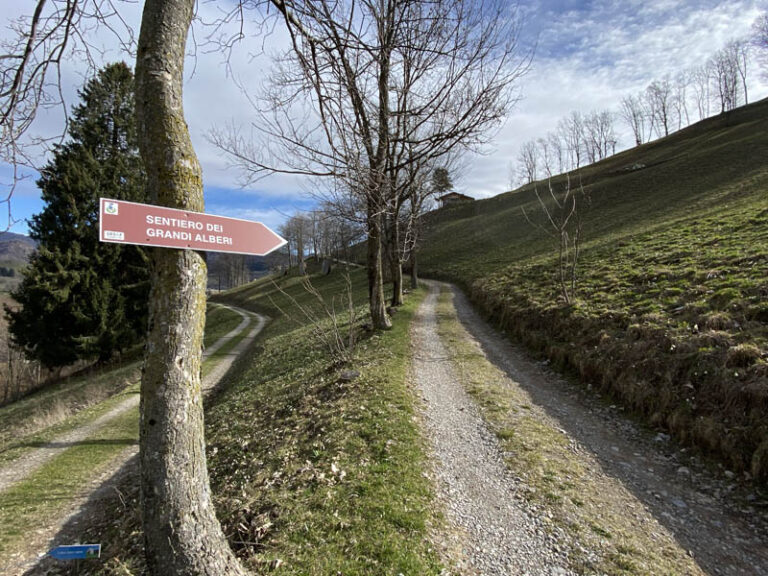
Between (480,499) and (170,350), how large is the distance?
3.96 metres

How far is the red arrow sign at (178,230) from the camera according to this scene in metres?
2.17

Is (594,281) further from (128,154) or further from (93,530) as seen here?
(128,154)

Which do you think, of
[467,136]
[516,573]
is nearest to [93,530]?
[516,573]

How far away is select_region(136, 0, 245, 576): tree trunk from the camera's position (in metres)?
2.41

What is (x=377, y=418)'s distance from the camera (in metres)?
6.44

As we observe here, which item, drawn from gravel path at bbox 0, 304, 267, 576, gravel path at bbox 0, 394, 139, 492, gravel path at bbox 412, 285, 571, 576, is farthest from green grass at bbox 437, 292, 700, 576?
gravel path at bbox 0, 394, 139, 492

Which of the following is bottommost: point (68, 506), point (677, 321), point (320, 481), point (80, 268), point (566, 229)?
point (68, 506)

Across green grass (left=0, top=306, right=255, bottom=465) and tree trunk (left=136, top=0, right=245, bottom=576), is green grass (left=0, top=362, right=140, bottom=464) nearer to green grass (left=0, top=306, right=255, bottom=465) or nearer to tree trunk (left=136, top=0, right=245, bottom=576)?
green grass (left=0, top=306, right=255, bottom=465)

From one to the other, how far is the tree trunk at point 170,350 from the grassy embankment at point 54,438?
18.3 feet

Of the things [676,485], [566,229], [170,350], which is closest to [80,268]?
[170,350]

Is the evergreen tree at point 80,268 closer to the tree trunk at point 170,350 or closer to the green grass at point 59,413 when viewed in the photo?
the green grass at point 59,413

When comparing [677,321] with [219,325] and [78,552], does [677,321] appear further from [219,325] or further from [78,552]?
[219,325]

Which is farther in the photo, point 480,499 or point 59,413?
point 59,413

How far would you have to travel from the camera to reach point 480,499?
443 cm
